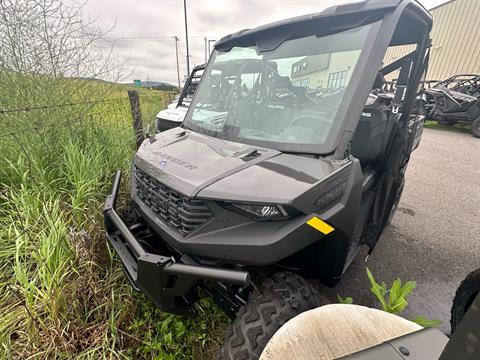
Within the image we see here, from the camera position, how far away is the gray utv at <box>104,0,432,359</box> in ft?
4.06

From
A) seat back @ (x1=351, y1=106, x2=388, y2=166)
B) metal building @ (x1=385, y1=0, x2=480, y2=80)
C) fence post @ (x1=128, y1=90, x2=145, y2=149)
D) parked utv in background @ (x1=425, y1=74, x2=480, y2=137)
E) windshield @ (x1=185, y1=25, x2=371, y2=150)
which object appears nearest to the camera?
windshield @ (x1=185, y1=25, x2=371, y2=150)

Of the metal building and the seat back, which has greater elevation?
the metal building

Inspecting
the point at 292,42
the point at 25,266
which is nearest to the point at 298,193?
the point at 292,42

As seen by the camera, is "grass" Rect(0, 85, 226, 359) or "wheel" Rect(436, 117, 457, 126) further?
"wheel" Rect(436, 117, 457, 126)

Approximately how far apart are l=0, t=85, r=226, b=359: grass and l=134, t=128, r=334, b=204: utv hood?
2.92 feet

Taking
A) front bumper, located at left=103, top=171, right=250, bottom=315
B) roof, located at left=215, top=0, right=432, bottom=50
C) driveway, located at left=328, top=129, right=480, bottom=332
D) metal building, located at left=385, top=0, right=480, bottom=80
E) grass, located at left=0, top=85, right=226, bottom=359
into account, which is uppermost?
metal building, located at left=385, top=0, right=480, bottom=80

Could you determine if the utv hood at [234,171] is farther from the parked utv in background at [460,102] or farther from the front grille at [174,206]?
the parked utv in background at [460,102]

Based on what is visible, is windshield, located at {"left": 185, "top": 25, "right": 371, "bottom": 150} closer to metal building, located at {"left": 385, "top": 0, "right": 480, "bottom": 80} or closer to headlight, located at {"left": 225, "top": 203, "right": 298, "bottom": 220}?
headlight, located at {"left": 225, "top": 203, "right": 298, "bottom": 220}

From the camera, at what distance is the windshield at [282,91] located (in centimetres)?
154

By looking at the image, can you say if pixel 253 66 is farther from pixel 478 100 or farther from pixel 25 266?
pixel 478 100

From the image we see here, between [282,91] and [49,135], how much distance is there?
104 inches

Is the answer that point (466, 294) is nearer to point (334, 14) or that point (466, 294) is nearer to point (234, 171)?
point (234, 171)

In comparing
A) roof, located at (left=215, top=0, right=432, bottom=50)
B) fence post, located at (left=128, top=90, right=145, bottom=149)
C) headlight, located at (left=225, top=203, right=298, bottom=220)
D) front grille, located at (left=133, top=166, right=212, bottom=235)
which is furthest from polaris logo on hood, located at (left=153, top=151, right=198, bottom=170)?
fence post, located at (left=128, top=90, right=145, bottom=149)

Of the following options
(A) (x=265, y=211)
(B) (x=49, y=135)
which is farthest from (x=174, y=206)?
(B) (x=49, y=135)
